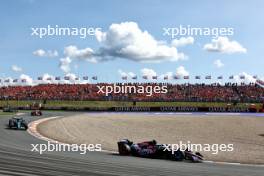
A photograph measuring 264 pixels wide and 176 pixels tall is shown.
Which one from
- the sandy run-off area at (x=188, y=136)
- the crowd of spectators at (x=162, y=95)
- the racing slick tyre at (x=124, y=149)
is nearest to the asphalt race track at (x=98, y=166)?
the racing slick tyre at (x=124, y=149)

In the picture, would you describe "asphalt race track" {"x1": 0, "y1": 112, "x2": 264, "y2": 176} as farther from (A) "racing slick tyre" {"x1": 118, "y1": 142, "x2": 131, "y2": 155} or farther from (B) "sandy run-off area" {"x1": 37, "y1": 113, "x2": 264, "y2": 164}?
(B) "sandy run-off area" {"x1": 37, "y1": 113, "x2": 264, "y2": 164}

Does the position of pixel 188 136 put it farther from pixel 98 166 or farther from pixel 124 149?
pixel 98 166

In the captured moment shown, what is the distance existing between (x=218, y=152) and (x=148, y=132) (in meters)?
11.6

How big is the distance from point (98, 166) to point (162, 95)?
62.2 metres

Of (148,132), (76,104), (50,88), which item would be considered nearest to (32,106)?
(76,104)

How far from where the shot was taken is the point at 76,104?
2771 inches

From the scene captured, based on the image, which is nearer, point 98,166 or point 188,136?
point 98,166

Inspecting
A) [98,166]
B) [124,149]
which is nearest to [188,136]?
[124,149]

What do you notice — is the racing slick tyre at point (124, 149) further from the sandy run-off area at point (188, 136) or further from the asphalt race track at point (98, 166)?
the sandy run-off area at point (188, 136)

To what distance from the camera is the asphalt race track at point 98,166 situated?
563 inches

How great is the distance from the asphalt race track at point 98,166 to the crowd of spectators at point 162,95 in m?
52.9

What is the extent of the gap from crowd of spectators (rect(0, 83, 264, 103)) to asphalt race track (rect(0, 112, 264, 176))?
52.9 meters

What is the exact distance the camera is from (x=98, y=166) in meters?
15.7

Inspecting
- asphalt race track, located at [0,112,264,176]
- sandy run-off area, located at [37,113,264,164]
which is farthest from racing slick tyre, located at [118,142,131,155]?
sandy run-off area, located at [37,113,264,164]
